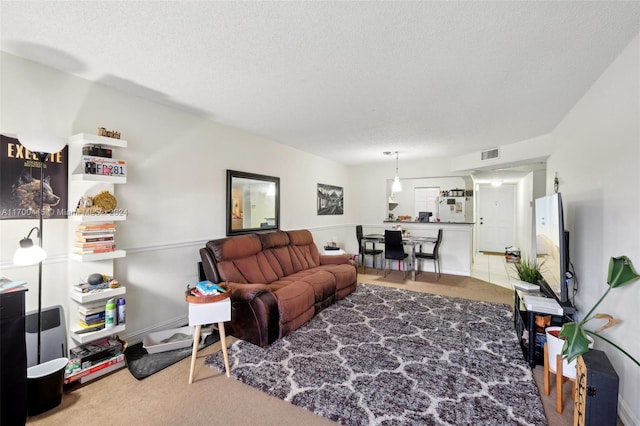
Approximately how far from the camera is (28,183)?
83.1 inches

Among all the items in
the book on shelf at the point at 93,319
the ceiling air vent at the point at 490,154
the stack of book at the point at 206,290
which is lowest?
the book on shelf at the point at 93,319

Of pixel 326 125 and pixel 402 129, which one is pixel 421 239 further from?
pixel 326 125

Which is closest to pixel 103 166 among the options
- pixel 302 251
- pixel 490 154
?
pixel 302 251

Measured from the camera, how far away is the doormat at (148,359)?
2.29m

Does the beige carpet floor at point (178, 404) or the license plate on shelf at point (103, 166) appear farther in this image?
the license plate on shelf at point (103, 166)

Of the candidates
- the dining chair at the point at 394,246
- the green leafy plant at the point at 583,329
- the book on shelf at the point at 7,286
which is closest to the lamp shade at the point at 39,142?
the book on shelf at the point at 7,286

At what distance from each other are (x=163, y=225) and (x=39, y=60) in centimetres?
161

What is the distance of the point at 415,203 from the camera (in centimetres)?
638

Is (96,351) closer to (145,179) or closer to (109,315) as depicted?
(109,315)

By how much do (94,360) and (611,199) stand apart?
409 centimetres

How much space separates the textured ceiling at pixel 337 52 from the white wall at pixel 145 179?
0.20 m

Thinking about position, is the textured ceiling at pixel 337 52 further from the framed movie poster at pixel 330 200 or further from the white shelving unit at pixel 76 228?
the framed movie poster at pixel 330 200

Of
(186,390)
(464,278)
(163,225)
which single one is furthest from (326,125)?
(464,278)

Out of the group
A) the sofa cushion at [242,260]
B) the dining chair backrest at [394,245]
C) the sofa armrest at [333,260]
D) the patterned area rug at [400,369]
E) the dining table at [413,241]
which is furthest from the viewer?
the dining table at [413,241]
